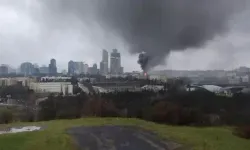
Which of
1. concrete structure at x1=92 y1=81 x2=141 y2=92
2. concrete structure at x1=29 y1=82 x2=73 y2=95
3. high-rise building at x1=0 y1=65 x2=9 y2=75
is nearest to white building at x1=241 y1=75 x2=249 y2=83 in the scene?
concrete structure at x1=92 y1=81 x2=141 y2=92

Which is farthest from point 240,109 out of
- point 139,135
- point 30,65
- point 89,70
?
point 30,65

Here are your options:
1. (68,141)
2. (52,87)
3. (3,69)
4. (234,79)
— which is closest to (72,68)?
(3,69)

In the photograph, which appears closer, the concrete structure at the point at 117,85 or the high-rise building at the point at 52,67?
the concrete structure at the point at 117,85

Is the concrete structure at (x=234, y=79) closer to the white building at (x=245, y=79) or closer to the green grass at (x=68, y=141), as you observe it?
the white building at (x=245, y=79)

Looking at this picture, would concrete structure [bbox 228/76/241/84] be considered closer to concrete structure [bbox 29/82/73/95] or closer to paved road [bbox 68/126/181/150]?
concrete structure [bbox 29/82/73/95]

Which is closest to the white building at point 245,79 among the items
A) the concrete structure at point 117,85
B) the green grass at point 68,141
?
the concrete structure at point 117,85
